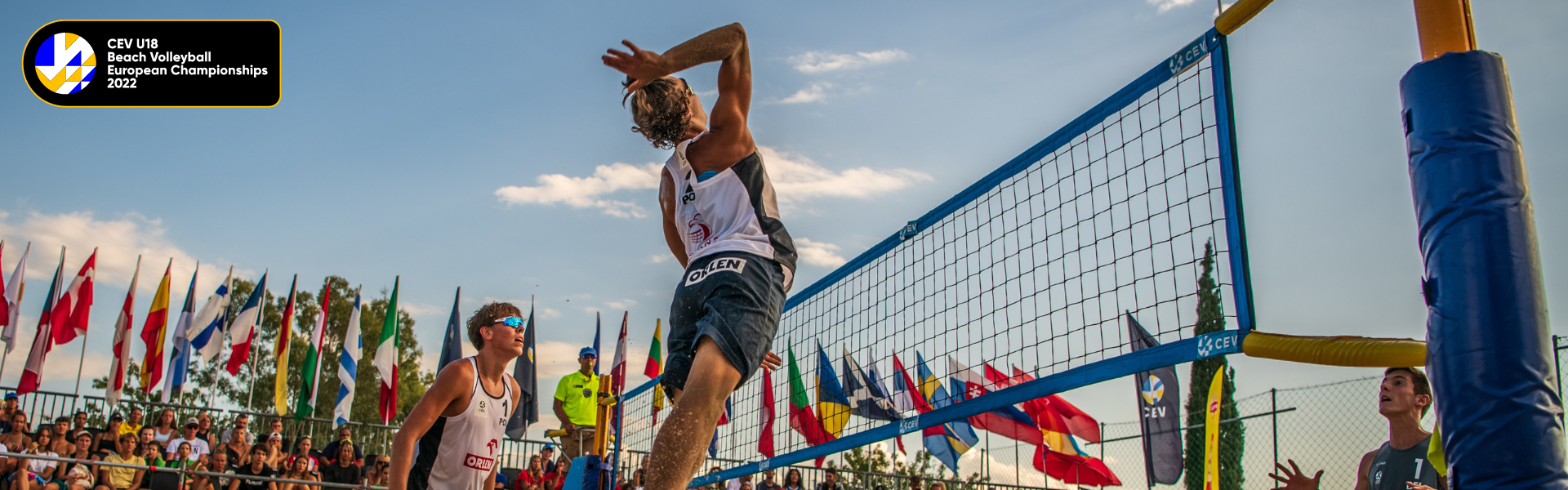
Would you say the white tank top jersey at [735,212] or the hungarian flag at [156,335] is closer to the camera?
the white tank top jersey at [735,212]

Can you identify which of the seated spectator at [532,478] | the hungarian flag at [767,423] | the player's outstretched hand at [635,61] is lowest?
the seated spectator at [532,478]

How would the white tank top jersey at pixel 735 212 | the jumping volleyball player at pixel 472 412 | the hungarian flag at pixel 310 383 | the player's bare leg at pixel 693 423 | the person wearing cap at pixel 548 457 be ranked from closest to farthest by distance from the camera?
the player's bare leg at pixel 693 423, the white tank top jersey at pixel 735 212, the jumping volleyball player at pixel 472 412, the person wearing cap at pixel 548 457, the hungarian flag at pixel 310 383

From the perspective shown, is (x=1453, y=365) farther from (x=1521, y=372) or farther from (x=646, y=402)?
(x=646, y=402)

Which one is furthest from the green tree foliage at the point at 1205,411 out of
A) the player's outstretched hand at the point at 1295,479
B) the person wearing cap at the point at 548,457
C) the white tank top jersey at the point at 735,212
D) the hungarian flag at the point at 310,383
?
the hungarian flag at the point at 310,383

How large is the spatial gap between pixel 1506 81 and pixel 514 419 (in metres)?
12.5

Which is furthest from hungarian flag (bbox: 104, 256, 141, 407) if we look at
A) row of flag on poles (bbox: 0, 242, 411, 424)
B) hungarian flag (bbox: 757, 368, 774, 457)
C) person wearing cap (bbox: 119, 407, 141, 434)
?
hungarian flag (bbox: 757, 368, 774, 457)

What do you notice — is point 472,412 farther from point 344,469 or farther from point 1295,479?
point 344,469

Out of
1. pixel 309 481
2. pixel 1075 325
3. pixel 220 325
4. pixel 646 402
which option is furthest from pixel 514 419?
pixel 1075 325

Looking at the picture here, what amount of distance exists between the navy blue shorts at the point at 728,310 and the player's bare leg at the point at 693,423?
5 centimetres

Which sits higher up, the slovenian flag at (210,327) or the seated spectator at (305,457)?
the slovenian flag at (210,327)

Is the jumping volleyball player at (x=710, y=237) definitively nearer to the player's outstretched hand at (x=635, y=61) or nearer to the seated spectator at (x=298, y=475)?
the player's outstretched hand at (x=635, y=61)

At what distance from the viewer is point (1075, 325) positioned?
4801mm

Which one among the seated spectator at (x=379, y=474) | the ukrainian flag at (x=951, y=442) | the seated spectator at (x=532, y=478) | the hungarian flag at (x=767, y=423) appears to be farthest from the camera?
the ukrainian flag at (x=951, y=442)

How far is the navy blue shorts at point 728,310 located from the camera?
7.88ft
